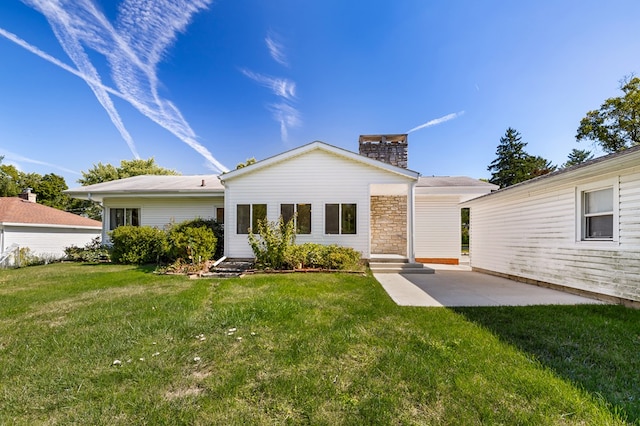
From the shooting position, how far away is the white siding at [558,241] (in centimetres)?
533

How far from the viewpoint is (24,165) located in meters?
28.8

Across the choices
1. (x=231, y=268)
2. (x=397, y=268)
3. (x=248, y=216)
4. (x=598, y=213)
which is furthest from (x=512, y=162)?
(x=231, y=268)

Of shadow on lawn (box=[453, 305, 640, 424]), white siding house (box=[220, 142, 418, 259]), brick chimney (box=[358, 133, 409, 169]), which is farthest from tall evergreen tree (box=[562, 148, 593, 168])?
shadow on lawn (box=[453, 305, 640, 424])

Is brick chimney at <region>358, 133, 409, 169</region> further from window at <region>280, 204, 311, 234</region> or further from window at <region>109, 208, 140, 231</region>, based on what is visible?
→ window at <region>109, 208, 140, 231</region>

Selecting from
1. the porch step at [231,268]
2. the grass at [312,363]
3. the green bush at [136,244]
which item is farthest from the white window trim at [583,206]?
the green bush at [136,244]

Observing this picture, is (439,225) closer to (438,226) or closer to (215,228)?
(438,226)

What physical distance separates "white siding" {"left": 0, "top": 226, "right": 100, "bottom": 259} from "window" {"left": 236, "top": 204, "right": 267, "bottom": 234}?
35.5 feet

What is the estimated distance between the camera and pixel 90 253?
474 inches

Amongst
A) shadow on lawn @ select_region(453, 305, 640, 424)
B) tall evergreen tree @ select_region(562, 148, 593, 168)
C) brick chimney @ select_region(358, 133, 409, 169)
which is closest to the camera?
shadow on lawn @ select_region(453, 305, 640, 424)

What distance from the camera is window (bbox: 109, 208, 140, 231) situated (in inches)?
521

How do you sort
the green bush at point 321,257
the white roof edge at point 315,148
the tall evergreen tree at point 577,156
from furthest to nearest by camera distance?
the tall evergreen tree at point 577,156
the white roof edge at point 315,148
the green bush at point 321,257

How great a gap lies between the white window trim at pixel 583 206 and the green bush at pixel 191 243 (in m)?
11.4

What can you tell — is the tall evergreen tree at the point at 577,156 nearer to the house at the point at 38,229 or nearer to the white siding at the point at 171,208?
the white siding at the point at 171,208

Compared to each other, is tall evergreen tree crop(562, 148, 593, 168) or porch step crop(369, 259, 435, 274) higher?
tall evergreen tree crop(562, 148, 593, 168)
